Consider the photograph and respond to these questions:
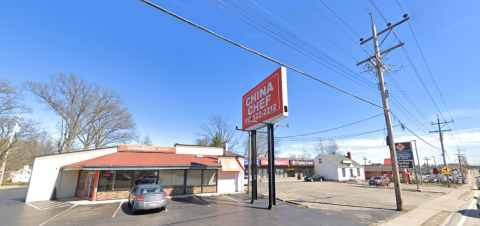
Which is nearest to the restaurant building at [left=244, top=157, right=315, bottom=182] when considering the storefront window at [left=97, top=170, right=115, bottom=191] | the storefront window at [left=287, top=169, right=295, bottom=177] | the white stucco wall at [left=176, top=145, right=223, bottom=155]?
the storefront window at [left=287, top=169, right=295, bottom=177]

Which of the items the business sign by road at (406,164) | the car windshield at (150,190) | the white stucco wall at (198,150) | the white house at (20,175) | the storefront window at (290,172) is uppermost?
the white stucco wall at (198,150)

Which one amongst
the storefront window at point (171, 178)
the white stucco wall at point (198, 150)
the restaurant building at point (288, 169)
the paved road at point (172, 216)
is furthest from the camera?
the restaurant building at point (288, 169)

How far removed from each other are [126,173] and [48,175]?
609 centimetres

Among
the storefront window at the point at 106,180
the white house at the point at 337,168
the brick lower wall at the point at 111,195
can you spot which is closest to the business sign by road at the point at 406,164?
the white house at the point at 337,168

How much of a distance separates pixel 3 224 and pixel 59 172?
8281 mm

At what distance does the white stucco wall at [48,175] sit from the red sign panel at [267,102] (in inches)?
562

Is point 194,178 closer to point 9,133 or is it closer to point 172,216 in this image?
point 172,216

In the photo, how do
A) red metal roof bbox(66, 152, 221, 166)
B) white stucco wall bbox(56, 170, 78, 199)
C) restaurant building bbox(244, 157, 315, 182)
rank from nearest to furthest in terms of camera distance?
1. red metal roof bbox(66, 152, 221, 166)
2. white stucco wall bbox(56, 170, 78, 199)
3. restaurant building bbox(244, 157, 315, 182)

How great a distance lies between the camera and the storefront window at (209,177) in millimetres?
18484

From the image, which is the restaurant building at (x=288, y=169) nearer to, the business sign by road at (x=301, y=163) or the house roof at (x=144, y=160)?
the business sign by road at (x=301, y=163)

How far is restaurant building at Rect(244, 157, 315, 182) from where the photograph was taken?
35.5 m

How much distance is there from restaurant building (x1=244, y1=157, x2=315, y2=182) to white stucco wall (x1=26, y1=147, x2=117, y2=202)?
82.8ft

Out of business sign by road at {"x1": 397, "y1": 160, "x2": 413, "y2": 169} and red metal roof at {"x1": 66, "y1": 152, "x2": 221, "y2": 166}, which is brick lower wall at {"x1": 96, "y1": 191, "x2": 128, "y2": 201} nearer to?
red metal roof at {"x1": 66, "y1": 152, "x2": 221, "y2": 166}

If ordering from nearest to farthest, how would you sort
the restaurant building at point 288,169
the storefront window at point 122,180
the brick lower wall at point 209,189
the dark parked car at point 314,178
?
the storefront window at point 122,180
the brick lower wall at point 209,189
the restaurant building at point 288,169
the dark parked car at point 314,178
